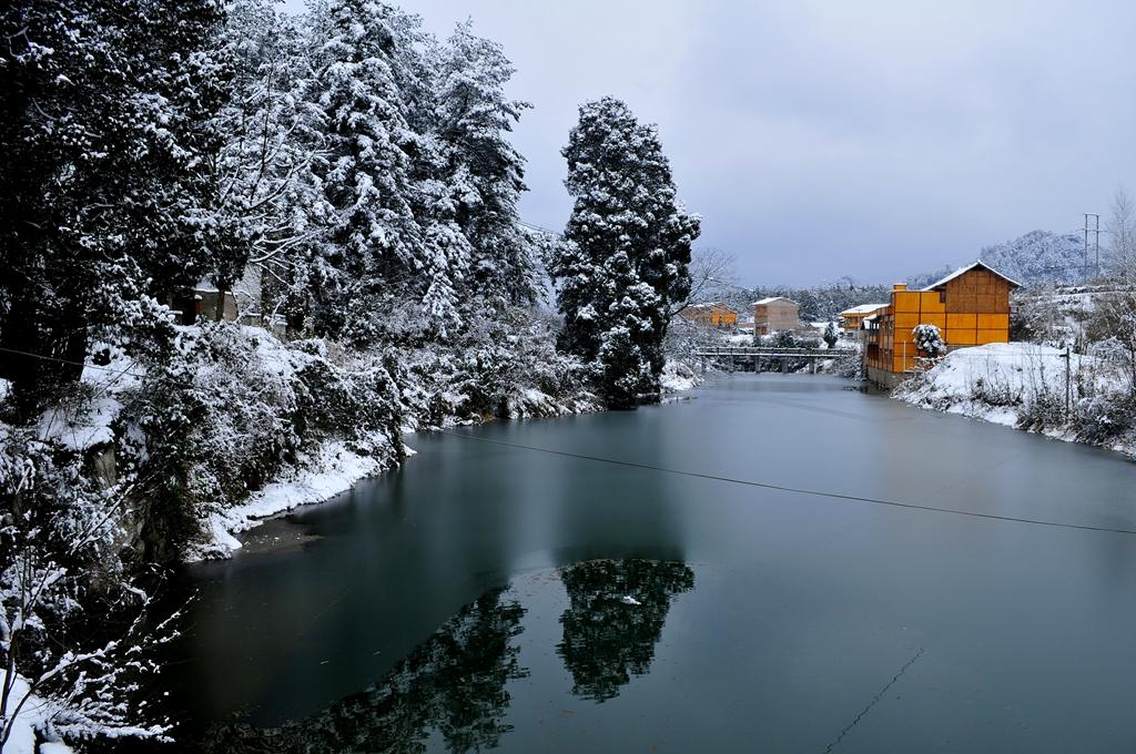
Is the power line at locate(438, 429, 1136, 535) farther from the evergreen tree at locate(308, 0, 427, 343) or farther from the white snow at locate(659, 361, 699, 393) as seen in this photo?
the white snow at locate(659, 361, 699, 393)

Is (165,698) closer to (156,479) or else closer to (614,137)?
(156,479)

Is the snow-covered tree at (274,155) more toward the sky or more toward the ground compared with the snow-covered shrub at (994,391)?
more toward the sky

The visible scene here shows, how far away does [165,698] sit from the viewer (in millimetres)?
5801

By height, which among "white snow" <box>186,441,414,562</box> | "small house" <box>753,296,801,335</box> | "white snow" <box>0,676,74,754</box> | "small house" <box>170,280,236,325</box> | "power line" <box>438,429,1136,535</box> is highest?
"small house" <box>753,296,801,335</box>

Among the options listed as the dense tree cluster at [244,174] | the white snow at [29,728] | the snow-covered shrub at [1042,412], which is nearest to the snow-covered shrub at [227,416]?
the dense tree cluster at [244,174]

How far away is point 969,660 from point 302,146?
1826 centimetres

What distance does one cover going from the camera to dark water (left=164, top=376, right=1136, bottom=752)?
18.4 ft

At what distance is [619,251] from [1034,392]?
49.7 ft

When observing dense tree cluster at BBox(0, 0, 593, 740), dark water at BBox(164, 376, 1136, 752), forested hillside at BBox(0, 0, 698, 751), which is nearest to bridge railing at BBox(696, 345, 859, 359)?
forested hillside at BBox(0, 0, 698, 751)

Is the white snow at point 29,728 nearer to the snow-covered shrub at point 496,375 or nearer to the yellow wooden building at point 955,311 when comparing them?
the snow-covered shrub at point 496,375

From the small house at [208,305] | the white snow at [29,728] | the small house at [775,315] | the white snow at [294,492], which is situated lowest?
the white snow at [294,492]

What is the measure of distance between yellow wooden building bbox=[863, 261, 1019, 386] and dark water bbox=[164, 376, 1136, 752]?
85.0ft

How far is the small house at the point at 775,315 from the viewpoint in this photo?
86938mm

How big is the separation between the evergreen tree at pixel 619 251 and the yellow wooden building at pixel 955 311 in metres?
14.1
